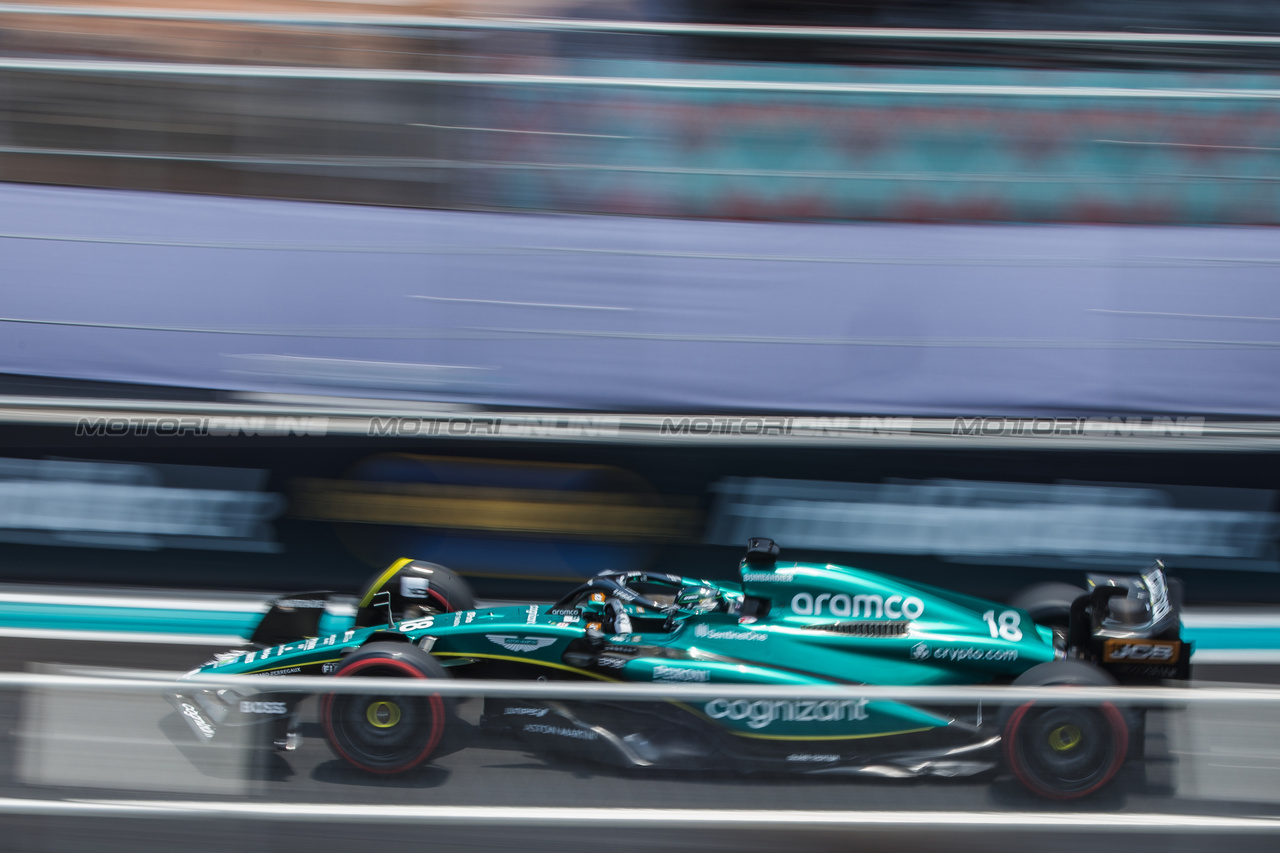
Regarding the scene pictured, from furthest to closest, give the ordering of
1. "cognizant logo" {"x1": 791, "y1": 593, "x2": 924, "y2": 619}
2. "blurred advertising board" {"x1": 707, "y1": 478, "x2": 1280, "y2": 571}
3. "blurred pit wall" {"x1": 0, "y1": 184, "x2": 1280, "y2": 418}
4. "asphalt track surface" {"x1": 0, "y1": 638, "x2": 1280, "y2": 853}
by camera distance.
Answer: "blurred pit wall" {"x1": 0, "y1": 184, "x2": 1280, "y2": 418} < "blurred advertising board" {"x1": 707, "y1": 478, "x2": 1280, "y2": 571} < "cognizant logo" {"x1": 791, "y1": 593, "x2": 924, "y2": 619} < "asphalt track surface" {"x1": 0, "y1": 638, "x2": 1280, "y2": 853}

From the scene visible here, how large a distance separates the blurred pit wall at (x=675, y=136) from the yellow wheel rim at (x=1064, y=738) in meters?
3.44

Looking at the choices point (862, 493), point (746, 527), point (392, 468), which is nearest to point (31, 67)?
point (392, 468)

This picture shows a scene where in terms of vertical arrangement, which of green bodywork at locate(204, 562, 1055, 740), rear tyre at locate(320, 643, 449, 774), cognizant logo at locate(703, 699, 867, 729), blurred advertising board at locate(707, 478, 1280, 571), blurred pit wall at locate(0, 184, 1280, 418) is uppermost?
blurred pit wall at locate(0, 184, 1280, 418)

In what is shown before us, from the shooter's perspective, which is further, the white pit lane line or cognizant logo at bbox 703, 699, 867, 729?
cognizant logo at bbox 703, 699, 867, 729

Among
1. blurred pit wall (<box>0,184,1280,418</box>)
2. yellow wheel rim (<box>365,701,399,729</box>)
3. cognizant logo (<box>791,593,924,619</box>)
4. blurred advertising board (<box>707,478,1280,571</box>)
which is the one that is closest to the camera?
yellow wheel rim (<box>365,701,399,729</box>)

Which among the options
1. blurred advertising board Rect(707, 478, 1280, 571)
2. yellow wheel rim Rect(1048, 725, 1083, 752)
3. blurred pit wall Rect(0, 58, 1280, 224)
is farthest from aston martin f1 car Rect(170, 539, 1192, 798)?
blurred pit wall Rect(0, 58, 1280, 224)

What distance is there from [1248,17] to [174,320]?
567 cm

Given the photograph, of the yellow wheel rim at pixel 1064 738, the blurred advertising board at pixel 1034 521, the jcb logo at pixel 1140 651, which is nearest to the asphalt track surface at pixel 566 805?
the yellow wheel rim at pixel 1064 738

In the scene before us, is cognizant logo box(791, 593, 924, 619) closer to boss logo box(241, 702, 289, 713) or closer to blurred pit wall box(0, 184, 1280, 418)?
boss logo box(241, 702, 289, 713)

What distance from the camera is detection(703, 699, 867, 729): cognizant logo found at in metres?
2.67

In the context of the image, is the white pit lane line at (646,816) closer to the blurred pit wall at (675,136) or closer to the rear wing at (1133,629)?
the rear wing at (1133,629)

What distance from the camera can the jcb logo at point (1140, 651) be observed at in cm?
337

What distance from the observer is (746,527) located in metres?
5.27

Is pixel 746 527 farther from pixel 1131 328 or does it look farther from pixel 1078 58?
pixel 1078 58
